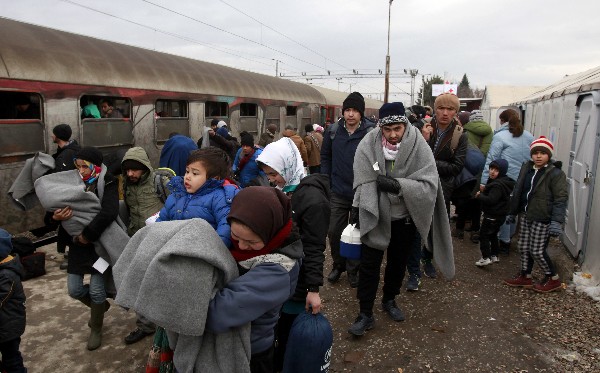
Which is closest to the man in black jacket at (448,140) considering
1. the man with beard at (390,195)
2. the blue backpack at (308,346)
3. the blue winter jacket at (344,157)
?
the blue winter jacket at (344,157)

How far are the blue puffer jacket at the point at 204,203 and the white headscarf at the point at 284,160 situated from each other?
384 mm

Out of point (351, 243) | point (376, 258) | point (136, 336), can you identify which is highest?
point (351, 243)

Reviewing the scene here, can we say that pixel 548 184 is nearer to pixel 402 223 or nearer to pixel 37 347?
pixel 402 223

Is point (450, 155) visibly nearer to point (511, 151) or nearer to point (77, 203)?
point (511, 151)

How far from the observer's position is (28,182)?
14.2 ft

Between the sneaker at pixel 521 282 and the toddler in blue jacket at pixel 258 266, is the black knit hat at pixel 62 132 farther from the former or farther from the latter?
the sneaker at pixel 521 282

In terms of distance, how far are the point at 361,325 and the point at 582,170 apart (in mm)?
3524

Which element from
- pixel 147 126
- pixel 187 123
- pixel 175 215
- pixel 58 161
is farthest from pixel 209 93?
pixel 175 215

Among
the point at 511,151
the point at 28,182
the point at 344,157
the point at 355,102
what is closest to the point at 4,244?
the point at 28,182

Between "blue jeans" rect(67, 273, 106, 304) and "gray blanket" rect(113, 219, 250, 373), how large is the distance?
180 centimetres

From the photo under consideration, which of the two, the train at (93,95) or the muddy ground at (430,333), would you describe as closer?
Answer: the muddy ground at (430,333)

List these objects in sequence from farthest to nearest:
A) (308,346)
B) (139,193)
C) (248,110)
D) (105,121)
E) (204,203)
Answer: (248,110), (105,121), (139,193), (204,203), (308,346)

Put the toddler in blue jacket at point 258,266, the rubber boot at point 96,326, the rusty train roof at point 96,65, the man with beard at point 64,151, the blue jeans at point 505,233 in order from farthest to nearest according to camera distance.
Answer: the blue jeans at point 505,233 < the rusty train roof at point 96,65 < the man with beard at point 64,151 < the rubber boot at point 96,326 < the toddler in blue jacket at point 258,266

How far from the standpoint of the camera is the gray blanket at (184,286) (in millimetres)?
1467
